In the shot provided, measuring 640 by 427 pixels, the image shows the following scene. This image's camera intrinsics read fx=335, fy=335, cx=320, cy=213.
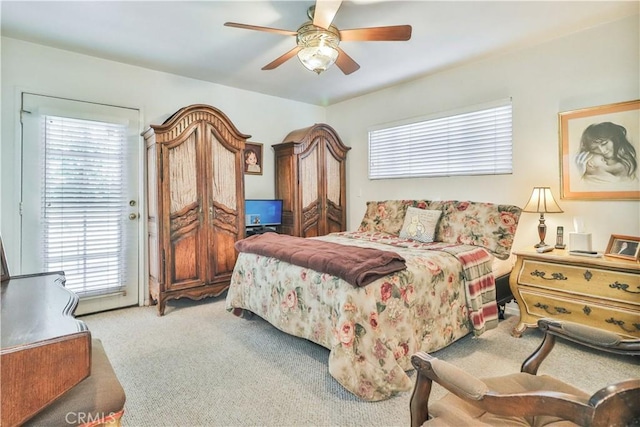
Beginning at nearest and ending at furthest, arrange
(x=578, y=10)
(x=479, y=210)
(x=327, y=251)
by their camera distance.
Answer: (x=327, y=251) → (x=578, y=10) → (x=479, y=210)

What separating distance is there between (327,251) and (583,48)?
2827 millimetres

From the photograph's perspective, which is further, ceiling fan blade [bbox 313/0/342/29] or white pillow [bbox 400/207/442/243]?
white pillow [bbox 400/207/442/243]

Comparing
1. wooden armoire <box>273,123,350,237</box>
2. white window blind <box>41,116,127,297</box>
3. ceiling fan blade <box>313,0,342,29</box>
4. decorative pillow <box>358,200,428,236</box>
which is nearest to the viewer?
ceiling fan blade <box>313,0,342,29</box>

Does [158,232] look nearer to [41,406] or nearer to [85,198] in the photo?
[85,198]

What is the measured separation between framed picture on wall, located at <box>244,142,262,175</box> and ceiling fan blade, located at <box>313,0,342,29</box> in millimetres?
2384

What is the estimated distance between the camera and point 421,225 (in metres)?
3.29

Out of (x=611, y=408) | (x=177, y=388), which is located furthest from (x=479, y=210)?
(x=177, y=388)

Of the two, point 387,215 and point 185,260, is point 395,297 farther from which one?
point 185,260

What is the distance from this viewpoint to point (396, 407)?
1.79 metres

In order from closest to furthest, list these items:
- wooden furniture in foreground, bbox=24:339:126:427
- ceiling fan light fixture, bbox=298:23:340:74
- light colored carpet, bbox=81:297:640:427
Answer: wooden furniture in foreground, bbox=24:339:126:427
light colored carpet, bbox=81:297:640:427
ceiling fan light fixture, bbox=298:23:340:74

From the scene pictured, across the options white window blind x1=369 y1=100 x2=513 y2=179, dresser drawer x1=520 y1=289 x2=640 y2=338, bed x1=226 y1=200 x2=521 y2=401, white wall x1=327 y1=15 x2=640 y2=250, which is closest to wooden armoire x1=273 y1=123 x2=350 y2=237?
white window blind x1=369 y1=100 x2=513 y2=179

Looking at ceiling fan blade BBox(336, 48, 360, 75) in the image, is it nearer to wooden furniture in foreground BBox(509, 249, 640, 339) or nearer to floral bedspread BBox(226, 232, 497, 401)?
floral bedspread BBox(226, 232, 497, 401)

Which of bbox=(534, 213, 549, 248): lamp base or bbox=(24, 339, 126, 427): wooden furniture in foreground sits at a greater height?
bbox=(534, 213, 549, 248): lamp base

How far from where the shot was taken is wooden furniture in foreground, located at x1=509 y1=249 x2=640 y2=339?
2.28 m
